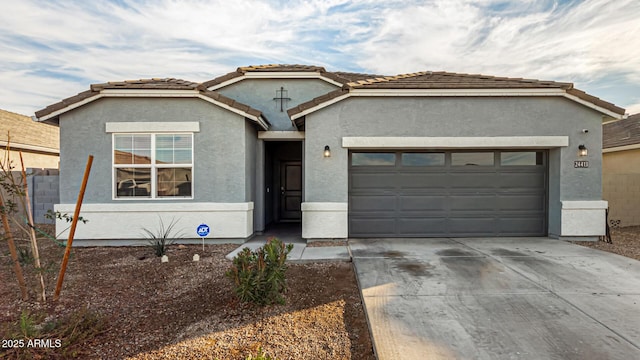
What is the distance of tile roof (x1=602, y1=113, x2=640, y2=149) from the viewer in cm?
1356

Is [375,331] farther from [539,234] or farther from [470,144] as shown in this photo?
[539,234]

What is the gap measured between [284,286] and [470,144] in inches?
239

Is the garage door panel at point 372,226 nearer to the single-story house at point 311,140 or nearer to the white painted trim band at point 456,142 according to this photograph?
the single-story house at point 311,140

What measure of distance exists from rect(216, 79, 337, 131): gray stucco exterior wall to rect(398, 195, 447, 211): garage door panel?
431cm

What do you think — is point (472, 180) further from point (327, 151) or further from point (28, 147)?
point (28, 147)

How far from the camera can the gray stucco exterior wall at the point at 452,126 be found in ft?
25.4

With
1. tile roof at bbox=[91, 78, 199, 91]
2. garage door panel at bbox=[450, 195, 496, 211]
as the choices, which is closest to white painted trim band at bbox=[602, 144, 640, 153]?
garage door panel at bbox=[450, 195, 496, 211]

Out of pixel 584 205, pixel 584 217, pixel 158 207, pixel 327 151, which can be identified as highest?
pixel 327 151

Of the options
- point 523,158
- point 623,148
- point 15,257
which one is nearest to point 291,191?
point 523,158

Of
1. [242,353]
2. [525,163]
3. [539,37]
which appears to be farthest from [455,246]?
[539,37]

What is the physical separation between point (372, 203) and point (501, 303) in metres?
4.44

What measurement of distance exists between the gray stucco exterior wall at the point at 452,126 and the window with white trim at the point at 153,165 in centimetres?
314

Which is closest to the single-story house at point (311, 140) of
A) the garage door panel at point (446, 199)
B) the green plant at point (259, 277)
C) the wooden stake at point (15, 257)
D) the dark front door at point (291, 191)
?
the garage door panel at point (446, 199)

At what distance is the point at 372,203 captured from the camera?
8.22m
